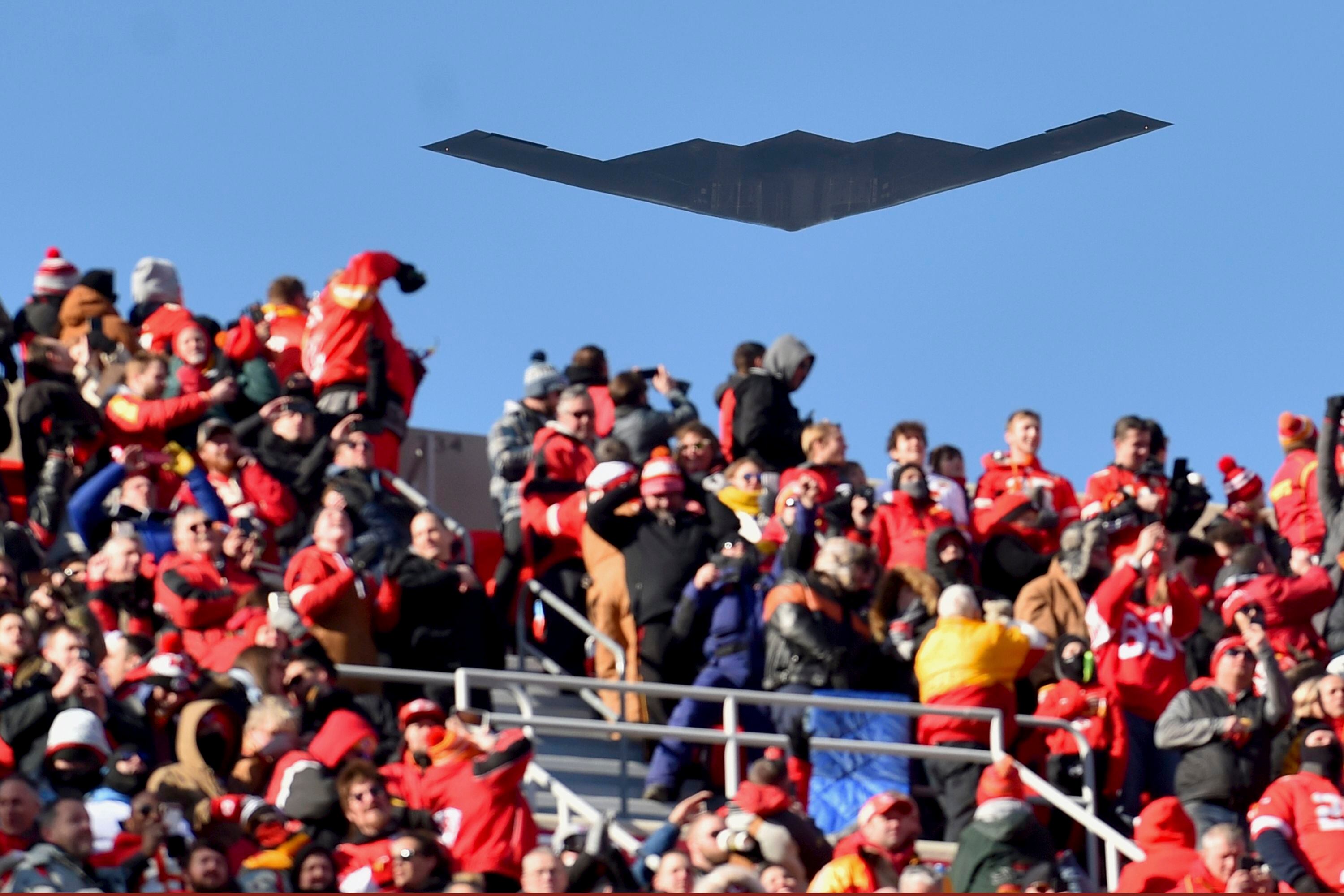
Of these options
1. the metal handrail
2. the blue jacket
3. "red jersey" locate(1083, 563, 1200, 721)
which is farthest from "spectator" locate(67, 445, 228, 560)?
"red jersey" locate(1083, 563, 1200, 721)

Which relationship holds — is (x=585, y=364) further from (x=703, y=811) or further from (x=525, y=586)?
(x=703, y=811)

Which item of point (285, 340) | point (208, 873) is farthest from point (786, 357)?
point (208, 873)

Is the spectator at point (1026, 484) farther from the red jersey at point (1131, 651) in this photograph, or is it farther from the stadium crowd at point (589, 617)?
the red jersey at point (1131, 651)

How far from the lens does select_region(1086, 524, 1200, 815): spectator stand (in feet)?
39.8

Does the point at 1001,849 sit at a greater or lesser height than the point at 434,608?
lesser

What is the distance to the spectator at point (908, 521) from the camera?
12883 mm

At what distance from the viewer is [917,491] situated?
515 inches

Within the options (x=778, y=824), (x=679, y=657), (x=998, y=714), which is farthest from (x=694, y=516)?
(x=778, y=824)

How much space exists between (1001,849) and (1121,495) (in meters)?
3.43

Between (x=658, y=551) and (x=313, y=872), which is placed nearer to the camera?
(x=313, y=872)

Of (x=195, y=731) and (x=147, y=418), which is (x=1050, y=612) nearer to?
(x=147, y=418)

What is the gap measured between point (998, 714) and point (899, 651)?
586 millimetres

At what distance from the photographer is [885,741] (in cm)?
1187

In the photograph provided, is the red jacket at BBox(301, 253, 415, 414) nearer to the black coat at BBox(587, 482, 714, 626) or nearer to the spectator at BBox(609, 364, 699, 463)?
the spectator at BBox(609, 364, 699, 463)
